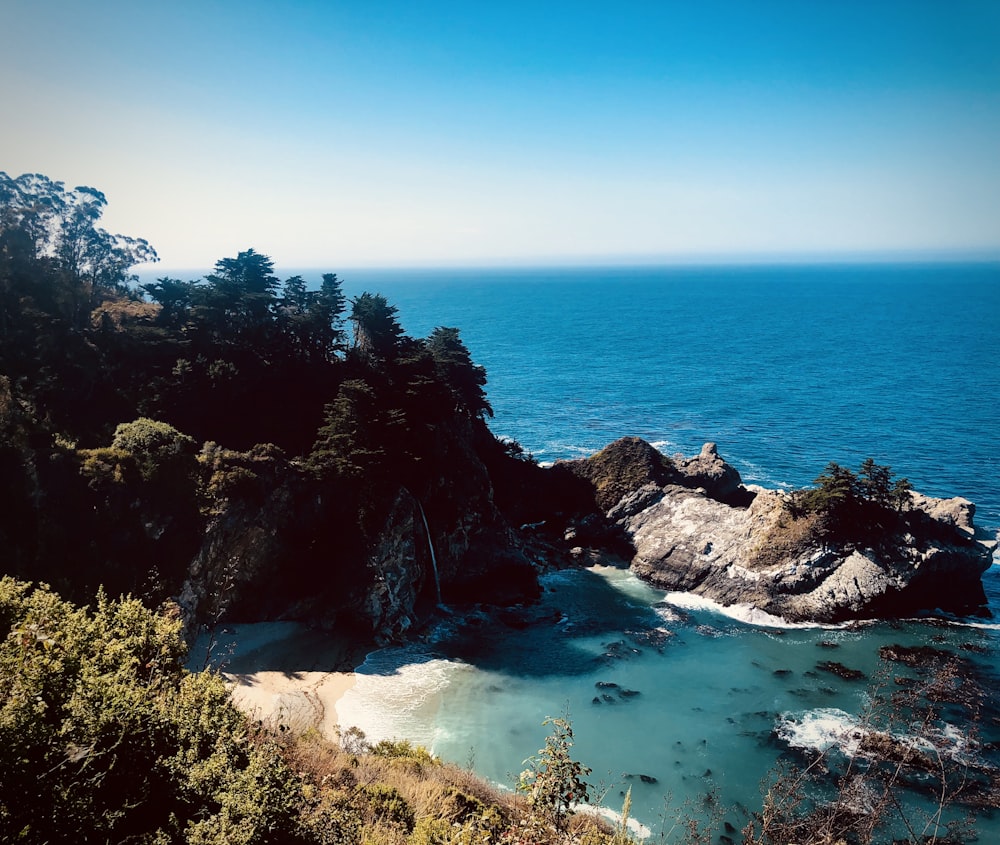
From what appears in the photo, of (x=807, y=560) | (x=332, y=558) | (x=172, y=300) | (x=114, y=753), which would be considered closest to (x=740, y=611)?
(x=807, y=560)

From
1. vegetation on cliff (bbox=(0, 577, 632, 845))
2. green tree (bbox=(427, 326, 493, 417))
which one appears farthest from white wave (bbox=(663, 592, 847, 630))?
vegetation on cliff (bbox=(0, 577, 632, 845))

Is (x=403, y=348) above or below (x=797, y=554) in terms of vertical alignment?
above

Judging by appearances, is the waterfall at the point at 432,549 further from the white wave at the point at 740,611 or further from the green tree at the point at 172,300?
the green tree at the point at 172,300

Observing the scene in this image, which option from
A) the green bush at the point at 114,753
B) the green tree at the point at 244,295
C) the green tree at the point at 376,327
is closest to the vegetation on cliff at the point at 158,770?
the green bush at the point at 114,753

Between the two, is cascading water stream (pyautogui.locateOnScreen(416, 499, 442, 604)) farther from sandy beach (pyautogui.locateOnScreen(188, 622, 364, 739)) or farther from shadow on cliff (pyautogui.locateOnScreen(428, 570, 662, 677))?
sandy beach (pyautogui.locateOnScreen(188, 622, 364, 739))

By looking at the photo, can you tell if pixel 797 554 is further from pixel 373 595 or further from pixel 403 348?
pixel 403 348

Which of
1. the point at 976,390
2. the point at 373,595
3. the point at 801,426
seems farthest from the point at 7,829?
the point at 976,390

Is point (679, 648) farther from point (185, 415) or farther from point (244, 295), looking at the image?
point (244, 295)
